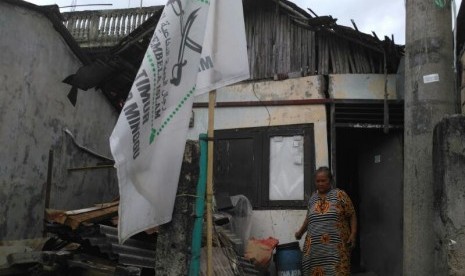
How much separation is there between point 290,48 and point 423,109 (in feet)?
15.4

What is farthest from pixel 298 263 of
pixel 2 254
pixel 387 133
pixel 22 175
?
pixel 22 175

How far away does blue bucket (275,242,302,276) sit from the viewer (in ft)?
20.4

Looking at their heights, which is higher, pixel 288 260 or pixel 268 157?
pixel 268 157

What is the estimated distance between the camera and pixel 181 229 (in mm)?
3934

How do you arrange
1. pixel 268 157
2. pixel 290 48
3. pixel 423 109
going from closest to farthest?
pixel 423 109
pixel 268 157
pixel 290 48

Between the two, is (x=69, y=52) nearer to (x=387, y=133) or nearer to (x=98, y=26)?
(x=98, y=26)

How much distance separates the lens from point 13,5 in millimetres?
8227

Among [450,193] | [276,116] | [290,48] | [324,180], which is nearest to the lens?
[450,193]

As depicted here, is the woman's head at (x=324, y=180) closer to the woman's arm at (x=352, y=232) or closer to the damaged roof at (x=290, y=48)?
the woman's arm at (x=352, y=232)

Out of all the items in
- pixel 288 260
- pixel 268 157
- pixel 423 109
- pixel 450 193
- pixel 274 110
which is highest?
pixel 274 110

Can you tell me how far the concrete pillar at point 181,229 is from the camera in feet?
12.8

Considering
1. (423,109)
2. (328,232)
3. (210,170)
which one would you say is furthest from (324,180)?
(210,170)

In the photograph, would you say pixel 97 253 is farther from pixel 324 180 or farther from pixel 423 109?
pixel 423 109

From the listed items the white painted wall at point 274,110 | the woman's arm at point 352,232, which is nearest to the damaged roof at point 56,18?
the white painted wall at point 274,110
